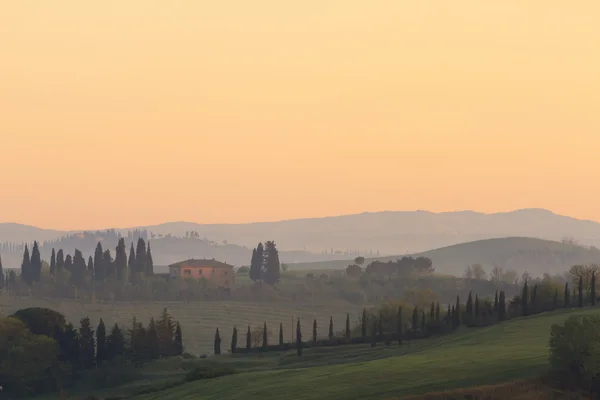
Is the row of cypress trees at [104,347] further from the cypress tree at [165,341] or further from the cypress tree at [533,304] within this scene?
the cypress tree at [533,304]

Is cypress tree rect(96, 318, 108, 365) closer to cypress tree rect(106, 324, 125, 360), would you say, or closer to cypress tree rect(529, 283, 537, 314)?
cypress tree rect(106, 324, 125, 360)

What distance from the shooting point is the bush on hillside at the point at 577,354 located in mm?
84125

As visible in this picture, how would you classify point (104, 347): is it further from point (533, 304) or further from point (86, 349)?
point (533, 304)

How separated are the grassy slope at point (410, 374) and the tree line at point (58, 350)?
43.8 metres

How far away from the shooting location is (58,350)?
171625 mm

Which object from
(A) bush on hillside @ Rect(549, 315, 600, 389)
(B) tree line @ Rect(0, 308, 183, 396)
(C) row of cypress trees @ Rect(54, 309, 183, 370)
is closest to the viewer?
(A) bush on hillside @ Rect(549, 315, 600, 389)

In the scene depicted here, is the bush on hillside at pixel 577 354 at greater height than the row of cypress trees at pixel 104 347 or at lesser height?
greater

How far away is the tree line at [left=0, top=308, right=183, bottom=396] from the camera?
163250 mm

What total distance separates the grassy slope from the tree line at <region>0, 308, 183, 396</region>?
43804 millimetres

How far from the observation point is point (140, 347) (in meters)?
173

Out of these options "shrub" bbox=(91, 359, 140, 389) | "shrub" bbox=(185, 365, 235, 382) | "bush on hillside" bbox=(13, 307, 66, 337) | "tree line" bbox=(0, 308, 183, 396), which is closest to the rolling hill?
"shrub" bbox=(185, 365, 235, 382)

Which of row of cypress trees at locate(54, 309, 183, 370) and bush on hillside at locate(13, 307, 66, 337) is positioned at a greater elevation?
bush on hillside at locate(13, 307, 66, 337)

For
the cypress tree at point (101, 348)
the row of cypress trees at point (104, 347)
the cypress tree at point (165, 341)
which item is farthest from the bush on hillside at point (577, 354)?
the cypress tree at point (101, 348)

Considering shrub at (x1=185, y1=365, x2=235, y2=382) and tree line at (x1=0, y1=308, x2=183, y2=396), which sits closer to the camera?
shrub at (x1=185, y1=365, x2=235, y2=382)
